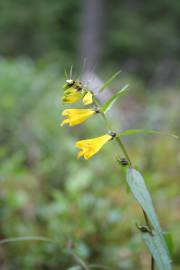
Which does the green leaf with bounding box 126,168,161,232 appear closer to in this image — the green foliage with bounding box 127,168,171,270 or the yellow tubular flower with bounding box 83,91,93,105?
the green foliage with bounding box 127,168,171,270

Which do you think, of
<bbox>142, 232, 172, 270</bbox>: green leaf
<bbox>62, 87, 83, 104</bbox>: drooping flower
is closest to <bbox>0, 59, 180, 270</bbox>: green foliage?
<bbox>142, 232, 172, 270</bbox>: green leaf

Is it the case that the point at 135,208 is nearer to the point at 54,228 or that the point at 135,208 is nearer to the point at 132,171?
the point at 54,228

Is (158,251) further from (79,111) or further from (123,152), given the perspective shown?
(79,111)

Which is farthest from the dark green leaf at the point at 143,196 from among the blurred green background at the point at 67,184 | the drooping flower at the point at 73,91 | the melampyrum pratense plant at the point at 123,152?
the blurred green background at the point at 67,184

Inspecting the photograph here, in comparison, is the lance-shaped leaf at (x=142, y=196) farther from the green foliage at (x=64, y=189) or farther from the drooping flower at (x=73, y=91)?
the green foliage at (x=64, y=189)

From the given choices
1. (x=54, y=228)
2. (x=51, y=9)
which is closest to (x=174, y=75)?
(x=54, y=228)

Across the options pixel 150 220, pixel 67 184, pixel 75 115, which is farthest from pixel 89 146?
pixel 67 184

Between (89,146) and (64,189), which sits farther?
(64,189)
